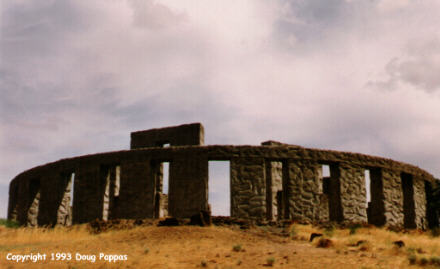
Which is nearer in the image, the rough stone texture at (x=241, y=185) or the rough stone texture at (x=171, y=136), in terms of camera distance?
the rough stone texture at (x=241, y=185)

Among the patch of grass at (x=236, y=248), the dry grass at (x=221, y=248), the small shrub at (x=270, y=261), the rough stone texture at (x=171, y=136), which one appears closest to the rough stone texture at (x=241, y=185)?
the dry grass at (x=221, y=248)

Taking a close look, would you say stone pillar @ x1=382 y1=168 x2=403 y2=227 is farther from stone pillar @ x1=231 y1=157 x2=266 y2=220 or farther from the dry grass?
stone pillar @ x1=231 y1=157 x2=266 y2=220

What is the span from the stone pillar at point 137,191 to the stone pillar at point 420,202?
→ 43.0 feet

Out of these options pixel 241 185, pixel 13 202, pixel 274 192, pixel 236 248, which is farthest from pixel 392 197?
pixel 13 202

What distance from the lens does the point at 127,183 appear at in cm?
2011

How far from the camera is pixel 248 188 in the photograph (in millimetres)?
19047

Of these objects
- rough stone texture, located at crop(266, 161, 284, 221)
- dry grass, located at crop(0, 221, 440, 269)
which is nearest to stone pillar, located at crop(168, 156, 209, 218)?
dry grass, located at crop(0, 221, 440, 269)

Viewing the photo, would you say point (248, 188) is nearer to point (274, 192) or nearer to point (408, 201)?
point (274, 192)

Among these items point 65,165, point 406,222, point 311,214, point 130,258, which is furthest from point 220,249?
point 406,222

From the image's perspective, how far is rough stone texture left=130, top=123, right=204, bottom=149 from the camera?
25047 millimetres

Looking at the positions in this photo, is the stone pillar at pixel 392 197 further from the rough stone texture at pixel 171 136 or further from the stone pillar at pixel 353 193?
the rough stone texture at pixel 171 136

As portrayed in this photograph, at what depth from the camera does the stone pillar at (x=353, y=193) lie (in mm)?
20094

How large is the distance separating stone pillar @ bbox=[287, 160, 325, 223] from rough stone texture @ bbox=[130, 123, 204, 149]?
680 centimetres

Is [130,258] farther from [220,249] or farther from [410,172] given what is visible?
[410,172]
